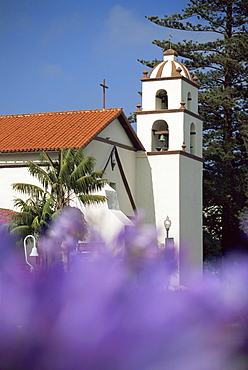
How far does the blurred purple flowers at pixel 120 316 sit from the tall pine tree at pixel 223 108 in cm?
739

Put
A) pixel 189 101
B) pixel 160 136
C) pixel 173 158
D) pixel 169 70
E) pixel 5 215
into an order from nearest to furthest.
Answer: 1. pixel 5 215
2. pixel 173 158
3. pixel 160 136
4. pixel 169 70
5. pixel 189 101

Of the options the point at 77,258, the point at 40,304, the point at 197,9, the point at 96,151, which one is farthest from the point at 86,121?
the point at 197,9

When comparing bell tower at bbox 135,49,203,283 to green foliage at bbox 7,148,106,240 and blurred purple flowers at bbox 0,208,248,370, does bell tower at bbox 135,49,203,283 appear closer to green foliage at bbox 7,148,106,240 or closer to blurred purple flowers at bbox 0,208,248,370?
blurred purple flowers at bbox 0,208,248,370

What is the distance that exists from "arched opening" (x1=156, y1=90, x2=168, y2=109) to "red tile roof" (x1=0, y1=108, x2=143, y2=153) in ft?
7.64

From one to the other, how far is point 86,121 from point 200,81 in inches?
592

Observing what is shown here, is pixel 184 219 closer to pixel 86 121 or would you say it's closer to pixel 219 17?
pixel 86 121

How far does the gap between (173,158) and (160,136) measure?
1.59 m

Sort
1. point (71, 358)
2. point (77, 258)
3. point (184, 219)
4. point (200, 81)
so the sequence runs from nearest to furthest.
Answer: point (71, 358), point (77, 258), point (184, 219), point (200, 81)

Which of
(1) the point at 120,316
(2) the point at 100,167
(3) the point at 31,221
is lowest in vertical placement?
(1) the point at 120,316

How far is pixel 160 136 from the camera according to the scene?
102 feet

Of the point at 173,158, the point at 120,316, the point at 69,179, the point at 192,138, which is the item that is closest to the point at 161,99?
the point at 192,138

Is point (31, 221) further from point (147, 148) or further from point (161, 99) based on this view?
point (161, 99)

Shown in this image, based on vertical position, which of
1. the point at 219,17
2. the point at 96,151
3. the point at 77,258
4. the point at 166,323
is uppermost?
the point at 219,17

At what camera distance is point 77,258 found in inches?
989
